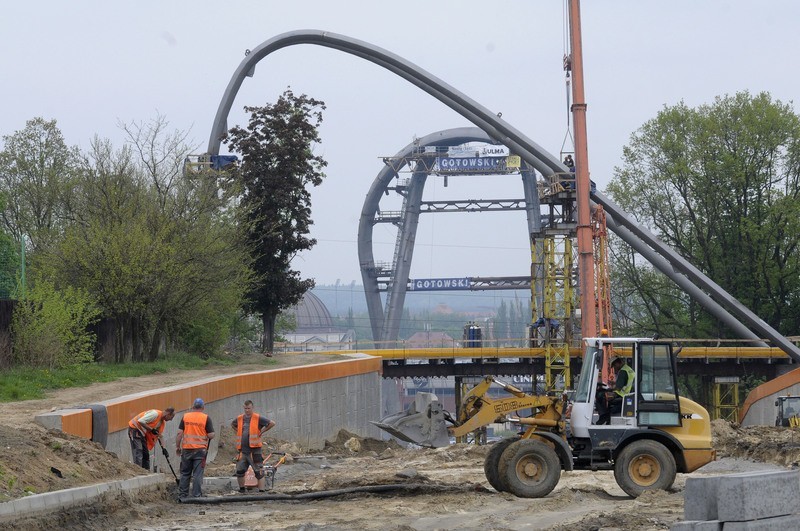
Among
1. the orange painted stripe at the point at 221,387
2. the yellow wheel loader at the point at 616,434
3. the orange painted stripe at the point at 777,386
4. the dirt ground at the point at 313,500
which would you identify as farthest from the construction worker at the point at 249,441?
the orange painted stripe at the point at 777,386

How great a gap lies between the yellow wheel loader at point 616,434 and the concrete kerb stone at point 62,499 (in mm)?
5595

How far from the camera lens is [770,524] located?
10.6 metres

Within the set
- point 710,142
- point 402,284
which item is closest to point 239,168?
point 710,142

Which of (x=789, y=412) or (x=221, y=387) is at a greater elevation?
(x=221, y=387)

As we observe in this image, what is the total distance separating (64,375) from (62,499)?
1192 cm

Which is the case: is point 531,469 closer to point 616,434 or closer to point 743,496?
point 616,434

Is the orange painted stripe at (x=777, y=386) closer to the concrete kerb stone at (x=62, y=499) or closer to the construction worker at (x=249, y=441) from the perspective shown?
the construction worker at (x=249, y=441)

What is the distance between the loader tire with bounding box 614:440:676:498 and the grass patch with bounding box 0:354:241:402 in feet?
36.0

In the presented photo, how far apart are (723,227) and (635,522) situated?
5003 centimetres

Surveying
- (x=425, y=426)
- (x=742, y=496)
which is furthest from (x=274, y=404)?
(x=742, y=496)

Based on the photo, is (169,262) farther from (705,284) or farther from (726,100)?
(726,100)

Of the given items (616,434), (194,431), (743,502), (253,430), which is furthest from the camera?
(253,430)

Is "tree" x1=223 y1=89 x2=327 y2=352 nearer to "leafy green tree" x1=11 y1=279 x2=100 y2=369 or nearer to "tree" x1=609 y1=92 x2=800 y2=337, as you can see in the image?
"leafy green tree" x1=11 y1=279 x2=100 y2=369

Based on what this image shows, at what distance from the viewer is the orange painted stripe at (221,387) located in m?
19.9
